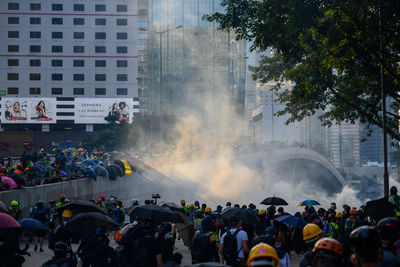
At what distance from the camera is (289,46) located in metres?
18.1

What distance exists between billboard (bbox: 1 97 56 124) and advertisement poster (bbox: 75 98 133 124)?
3.89 metres

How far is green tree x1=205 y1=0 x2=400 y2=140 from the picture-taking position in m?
15.0

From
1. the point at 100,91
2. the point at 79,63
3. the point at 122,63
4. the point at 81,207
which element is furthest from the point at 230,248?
the point at 79,63

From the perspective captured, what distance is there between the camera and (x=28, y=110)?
7894cm

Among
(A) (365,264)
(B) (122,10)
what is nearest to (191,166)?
(B) (122,10)

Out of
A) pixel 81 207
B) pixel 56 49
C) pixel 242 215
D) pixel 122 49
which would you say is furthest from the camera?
pixel 122 49

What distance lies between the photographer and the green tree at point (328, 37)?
15.0 meters

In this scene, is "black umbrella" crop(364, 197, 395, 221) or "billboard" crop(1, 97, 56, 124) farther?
"billboard" crop(1, 97, 56, 124)

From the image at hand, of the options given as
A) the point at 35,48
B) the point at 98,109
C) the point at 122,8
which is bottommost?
the point at 98,109

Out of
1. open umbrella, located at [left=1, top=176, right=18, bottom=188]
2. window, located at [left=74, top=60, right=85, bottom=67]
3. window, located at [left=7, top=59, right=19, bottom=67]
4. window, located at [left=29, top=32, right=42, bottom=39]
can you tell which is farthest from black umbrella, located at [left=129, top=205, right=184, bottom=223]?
window, located at [left=7, top=59, right=19, bottom=67]

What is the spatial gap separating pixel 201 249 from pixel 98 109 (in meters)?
73.1

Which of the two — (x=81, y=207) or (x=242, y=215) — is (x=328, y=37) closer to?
(x=242, y=215)

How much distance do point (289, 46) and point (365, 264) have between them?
14831mm

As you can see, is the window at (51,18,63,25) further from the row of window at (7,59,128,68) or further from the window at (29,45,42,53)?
the row of window at (7,59,128,68)
